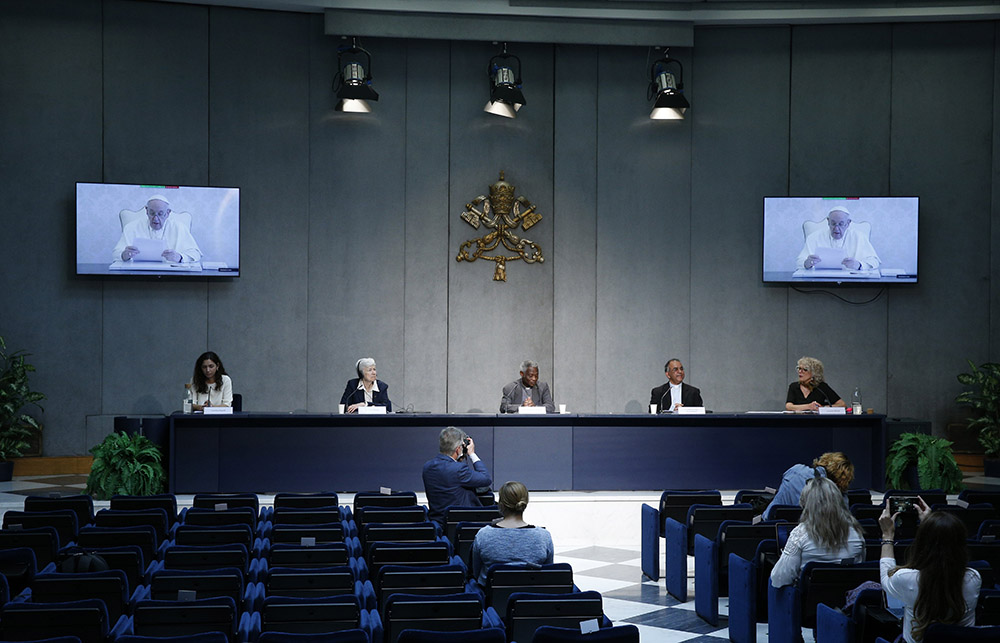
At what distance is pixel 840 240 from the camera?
12039mm

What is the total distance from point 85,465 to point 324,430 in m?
3.44

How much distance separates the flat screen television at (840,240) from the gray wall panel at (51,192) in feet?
25.1

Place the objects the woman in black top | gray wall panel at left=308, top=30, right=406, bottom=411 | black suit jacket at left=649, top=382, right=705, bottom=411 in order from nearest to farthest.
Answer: the woman in black top → black suit jacket at left=649, top=382, right=705, bottom=411 → gray wall panel at left=308, top=30, right=406, bottom=411

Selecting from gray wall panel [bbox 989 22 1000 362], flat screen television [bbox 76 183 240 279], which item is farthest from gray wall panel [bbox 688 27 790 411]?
flat screen television [bbox 76 183 240 279]

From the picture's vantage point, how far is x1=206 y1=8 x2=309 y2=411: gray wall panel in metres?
11.6

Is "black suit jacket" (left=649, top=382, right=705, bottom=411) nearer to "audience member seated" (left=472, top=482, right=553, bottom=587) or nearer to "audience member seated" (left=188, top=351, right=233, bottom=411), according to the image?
"audience member seated" (left=188, top=351, right=233, bottom=411)

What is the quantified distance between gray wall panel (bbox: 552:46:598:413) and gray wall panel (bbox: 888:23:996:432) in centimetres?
355

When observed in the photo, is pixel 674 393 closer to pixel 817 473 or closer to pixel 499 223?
pixel 499 223

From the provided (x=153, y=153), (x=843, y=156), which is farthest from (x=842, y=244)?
(x=153, y=153)

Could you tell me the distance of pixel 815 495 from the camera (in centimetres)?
509

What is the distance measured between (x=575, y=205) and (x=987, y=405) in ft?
16.6

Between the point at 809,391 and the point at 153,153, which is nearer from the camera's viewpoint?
the point at 809,391

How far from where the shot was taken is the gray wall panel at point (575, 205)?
12.1 metres

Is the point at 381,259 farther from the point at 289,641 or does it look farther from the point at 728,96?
the point at 289,641
